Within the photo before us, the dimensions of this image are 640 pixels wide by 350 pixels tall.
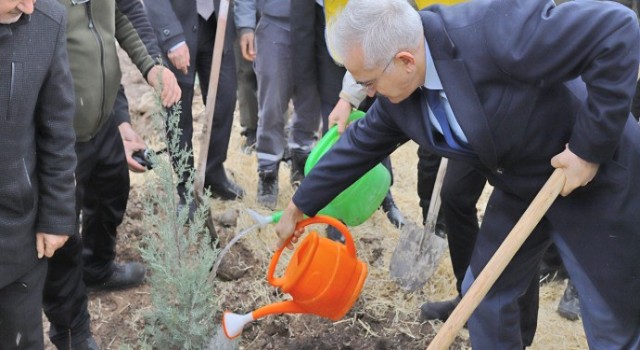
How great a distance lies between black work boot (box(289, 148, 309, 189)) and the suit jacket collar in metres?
2.51

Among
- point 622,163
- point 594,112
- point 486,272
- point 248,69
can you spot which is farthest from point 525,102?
point 248,69

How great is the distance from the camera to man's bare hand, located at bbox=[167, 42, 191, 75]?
12.9ft

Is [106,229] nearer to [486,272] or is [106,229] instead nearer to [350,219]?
[350,219]


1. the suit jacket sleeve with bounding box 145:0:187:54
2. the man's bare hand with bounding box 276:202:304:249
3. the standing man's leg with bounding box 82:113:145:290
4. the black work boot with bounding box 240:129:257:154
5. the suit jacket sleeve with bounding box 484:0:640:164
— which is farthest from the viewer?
the black work boot with bounding box 240:129:257:154

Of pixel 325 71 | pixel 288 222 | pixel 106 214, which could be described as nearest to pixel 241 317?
pixel 288 222

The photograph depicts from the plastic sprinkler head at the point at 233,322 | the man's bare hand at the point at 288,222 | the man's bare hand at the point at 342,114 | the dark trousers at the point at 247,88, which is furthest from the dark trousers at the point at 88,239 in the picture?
the dark trousers at the point at 247,88

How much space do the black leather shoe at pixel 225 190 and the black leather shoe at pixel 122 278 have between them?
3.22 feet

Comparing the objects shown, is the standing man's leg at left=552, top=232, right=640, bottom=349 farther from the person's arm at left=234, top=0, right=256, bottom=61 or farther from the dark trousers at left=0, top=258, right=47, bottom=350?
the person's arm at left=234, top=0, right=256, bottom=61

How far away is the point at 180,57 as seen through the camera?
12.9ft

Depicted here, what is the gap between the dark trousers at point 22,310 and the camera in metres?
2.51

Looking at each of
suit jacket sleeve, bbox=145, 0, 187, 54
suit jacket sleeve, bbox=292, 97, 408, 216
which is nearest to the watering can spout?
suit jacket sleeve, bbox=292, 97, 408, 216

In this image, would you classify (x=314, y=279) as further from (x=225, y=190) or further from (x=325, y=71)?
(x=225, y=190)

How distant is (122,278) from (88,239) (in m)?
0.27

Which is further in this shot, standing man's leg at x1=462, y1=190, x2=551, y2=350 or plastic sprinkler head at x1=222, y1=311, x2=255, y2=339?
plastic sprinkler head at x1=222, y1=311, x2=255, y2=339
